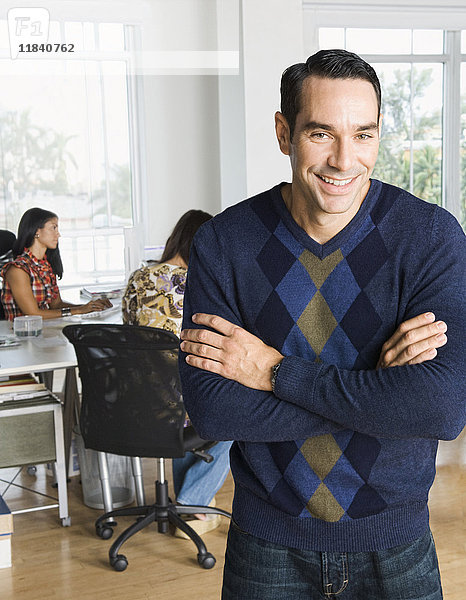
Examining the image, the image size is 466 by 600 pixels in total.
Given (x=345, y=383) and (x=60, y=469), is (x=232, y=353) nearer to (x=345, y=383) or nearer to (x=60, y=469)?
(x=345, y=383)

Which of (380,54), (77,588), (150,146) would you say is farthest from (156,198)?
(77,588)

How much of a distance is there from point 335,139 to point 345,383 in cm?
40

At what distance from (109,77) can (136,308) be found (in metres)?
4.02

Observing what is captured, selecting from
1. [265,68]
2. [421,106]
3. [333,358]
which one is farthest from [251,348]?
[421,106]

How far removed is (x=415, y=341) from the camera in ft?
4.32

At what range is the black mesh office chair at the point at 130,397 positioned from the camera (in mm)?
2936

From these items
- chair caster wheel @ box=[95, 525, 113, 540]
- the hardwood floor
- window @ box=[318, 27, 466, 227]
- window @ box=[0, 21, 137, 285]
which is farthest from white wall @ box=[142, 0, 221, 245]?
chair caster wheel @ box=[95, 525, 113, 540]

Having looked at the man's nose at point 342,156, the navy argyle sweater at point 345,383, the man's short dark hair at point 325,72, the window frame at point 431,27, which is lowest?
the navy argyle sweater at point 345,383

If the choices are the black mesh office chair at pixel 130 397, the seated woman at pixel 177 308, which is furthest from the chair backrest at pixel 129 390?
the seated woman at pixel 177 308

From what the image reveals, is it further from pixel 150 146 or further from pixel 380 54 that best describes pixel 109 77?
pixel 380 54

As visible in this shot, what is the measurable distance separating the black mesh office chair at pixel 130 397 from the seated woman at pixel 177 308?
0.20 meters

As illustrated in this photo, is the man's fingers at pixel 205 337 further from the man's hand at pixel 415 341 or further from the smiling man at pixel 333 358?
the man's hand at pixel 415 341

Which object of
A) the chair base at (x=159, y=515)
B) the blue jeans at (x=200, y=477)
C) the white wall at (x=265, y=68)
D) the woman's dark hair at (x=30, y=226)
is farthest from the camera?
the white wall at (x=265, y=68)

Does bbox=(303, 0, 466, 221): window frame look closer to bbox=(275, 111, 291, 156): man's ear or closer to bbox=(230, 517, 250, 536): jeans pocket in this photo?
bbox=(275, 111, 291, 156): man's ear
